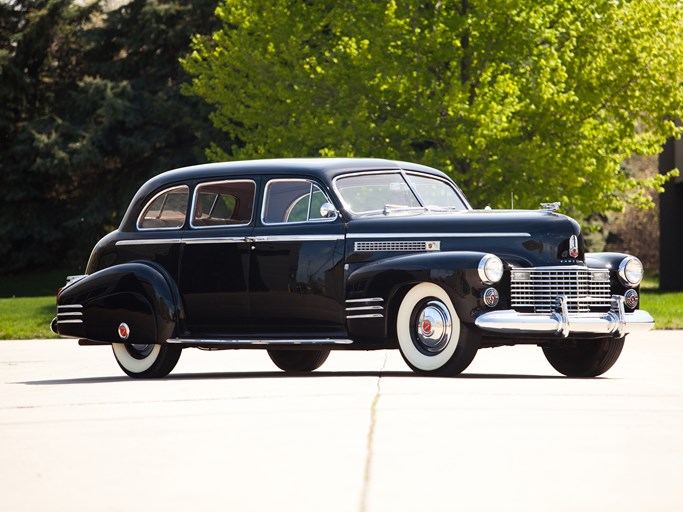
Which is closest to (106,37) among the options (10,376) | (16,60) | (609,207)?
(16,60)

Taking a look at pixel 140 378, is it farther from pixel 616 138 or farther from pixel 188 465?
pixel 616 138

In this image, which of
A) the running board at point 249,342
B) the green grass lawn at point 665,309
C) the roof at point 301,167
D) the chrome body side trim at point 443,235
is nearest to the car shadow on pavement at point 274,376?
the running board at point 249,342

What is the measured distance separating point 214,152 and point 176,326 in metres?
20.2

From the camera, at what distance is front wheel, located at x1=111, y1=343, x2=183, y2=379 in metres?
12.4

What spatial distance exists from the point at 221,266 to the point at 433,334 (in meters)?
2.25

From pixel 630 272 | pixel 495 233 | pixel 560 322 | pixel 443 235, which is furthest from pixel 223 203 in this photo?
pixel 630 272

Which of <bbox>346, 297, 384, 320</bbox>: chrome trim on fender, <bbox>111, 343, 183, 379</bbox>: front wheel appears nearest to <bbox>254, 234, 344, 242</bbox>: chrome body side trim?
<bbox>346, 297, 384, 320</bbox>: chrome trim on fender

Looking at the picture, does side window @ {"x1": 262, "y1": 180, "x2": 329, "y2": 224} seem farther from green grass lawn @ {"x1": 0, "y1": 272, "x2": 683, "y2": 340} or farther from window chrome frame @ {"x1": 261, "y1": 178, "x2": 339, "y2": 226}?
green grass lawn @ {"x1": 0, "y1": 272, "x2": 683, "y2": 340}

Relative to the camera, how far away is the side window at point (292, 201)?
11.7 metres

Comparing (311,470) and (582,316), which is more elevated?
(582,316)

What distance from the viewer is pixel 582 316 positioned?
35.7ft

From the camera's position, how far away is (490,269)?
34.7 ft

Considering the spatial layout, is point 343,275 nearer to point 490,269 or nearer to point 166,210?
point 490,269

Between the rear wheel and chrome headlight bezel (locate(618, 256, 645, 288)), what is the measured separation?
342 cm
